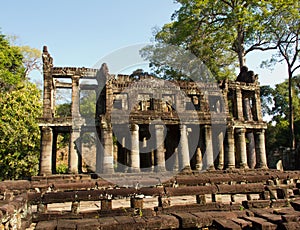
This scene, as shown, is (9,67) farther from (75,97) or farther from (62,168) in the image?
(62,168)

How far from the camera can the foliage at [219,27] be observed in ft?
83.0

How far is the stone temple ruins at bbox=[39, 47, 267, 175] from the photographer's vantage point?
749 inches

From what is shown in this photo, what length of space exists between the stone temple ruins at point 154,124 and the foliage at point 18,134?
1.97 metres

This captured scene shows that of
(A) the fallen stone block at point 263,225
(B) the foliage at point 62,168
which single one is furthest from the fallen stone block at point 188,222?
(B) the foliage at point 62,168

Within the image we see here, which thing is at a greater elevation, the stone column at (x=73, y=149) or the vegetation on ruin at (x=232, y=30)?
the vegetation on ruin at (x=232, y=30)

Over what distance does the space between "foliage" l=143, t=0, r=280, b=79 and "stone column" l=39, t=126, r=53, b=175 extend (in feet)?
51.5

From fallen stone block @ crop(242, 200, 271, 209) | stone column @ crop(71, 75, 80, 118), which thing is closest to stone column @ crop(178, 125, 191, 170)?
stone column @ crop(71, 75, 80, 118)

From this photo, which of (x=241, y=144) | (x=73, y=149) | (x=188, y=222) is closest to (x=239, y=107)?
(x=241, y=144)

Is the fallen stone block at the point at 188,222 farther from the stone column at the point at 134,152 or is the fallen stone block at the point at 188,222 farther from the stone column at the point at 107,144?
the stone column at the point at 107,144

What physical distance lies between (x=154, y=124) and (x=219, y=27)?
1339 cm

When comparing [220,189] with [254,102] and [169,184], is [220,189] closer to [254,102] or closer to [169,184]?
[169,184]

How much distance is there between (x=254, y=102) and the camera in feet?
80.4

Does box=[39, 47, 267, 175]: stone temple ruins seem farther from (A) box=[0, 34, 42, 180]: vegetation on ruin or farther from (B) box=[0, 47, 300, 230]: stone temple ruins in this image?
(A) box=[0, 34, 42, 180]: vegetation on ruin

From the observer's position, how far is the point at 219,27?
2738cm
